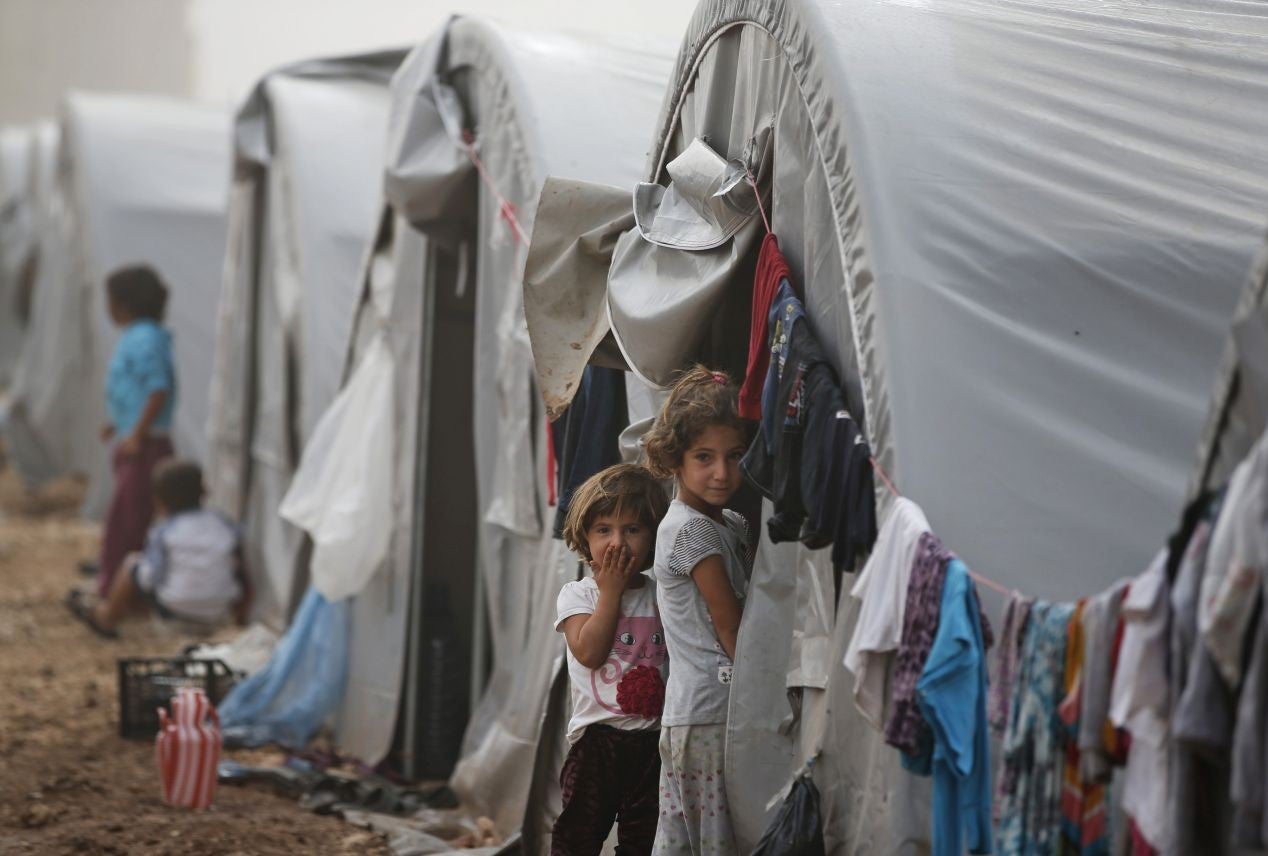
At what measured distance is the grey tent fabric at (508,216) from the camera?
200 inches

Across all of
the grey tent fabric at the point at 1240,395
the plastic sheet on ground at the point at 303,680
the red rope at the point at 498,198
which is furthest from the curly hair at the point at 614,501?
the plastic sheet on ground at the point at 303,680

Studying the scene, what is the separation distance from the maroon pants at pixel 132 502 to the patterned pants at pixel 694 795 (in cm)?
612

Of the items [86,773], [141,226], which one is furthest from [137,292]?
[86,773]

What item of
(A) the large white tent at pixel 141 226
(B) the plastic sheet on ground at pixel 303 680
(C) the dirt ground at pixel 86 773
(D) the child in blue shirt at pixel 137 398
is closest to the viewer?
(C) the dirt ground at pixel 86 773

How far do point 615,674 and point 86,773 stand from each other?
279 centimetres

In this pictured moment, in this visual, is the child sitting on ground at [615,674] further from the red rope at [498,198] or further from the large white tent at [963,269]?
the red rope at [498,198]

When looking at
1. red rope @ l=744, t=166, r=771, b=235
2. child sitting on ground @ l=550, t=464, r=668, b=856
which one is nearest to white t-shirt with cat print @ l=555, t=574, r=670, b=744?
child sitting on ground @ l=550, t=464, r=668, b=856

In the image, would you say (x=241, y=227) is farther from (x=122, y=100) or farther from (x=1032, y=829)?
(x=1032, y=829)

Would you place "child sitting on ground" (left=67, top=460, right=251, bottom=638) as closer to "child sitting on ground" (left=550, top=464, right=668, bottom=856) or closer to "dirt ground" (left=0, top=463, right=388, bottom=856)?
"dirt ground" (left=0, top=463, right=388, bottom=856)

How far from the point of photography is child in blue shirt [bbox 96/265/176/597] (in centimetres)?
901

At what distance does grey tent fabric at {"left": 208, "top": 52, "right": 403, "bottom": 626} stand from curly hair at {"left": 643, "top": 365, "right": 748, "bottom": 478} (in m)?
3.79

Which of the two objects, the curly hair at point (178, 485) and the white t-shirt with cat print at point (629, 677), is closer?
the white t-shirt with cat print at point (629, 677)

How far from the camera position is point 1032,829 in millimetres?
2695

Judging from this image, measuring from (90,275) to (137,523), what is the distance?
136 inches
